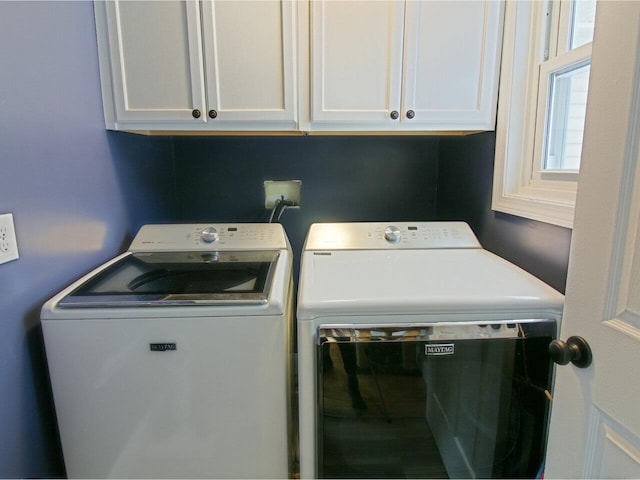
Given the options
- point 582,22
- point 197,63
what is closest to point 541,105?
point 582,22

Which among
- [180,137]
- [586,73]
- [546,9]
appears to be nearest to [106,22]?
[180,137]

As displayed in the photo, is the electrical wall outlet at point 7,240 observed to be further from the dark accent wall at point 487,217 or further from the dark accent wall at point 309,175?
the dark accent wall at point 487,217

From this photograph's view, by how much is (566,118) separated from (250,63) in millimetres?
1235

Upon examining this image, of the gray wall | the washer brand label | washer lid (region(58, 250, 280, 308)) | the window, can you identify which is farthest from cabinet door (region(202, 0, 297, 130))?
the washer brand label

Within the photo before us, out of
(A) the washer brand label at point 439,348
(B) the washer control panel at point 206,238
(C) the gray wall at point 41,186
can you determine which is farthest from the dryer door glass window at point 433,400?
(C) the gray wall at point 41,186

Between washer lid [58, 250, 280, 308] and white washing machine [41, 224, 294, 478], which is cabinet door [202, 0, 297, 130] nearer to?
washer lid [58, 250, 280, 308]

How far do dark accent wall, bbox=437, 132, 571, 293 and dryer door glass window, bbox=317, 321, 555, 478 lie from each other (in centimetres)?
31

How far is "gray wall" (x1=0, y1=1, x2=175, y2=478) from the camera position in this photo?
941 mm

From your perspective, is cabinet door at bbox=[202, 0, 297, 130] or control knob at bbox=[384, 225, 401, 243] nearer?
cabinet door at bbox=[202, 0, 297, 130]

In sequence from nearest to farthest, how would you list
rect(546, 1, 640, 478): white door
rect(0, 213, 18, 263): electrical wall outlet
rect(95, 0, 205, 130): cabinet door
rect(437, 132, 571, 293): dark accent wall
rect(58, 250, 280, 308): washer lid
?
1. rect(546, 1, 640, 478): white door
2. rect(0, 213, 18, 263): electrical wall outlet
3. rect(58, 250, 280, 308): washer lid
4. rect(437, 132, 571, 293): dark accent wall
5. rect(95, 0, 205, 130): cabinet door

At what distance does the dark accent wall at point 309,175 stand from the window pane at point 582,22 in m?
0.76

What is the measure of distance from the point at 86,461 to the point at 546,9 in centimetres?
224

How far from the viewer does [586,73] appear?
1227mm

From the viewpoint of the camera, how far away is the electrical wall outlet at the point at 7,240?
0.90 metres
